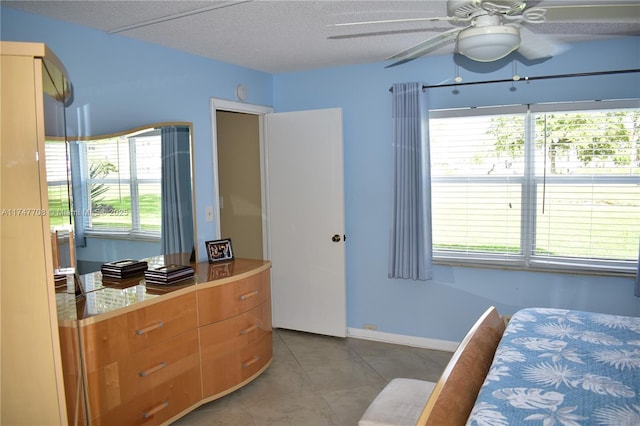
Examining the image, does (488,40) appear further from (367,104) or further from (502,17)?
(367,104)

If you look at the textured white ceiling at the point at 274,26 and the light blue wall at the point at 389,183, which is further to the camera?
the light blue wall at the point at 389,183

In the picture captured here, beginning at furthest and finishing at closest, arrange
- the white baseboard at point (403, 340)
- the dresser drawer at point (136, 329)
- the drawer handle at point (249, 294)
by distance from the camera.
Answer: the white baseboard at point (403, 340) → the drawer handle at point (249, 294) → the dresser drawer at point (136, 329)

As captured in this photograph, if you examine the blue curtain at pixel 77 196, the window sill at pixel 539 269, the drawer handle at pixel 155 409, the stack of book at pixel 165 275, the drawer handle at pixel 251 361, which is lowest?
the drawer handle at pixel 155 409

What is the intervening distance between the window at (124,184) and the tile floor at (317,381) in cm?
124

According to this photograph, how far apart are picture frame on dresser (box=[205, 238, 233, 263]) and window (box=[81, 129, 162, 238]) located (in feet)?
1.29

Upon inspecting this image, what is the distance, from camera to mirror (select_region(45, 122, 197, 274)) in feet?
9.32

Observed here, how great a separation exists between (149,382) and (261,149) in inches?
96.8

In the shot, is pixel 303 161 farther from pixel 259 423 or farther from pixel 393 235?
pixel 259 423

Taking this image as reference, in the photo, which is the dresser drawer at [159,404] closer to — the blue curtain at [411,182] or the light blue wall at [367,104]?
the light blue wall at [367,104]

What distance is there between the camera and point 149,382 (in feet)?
8.61

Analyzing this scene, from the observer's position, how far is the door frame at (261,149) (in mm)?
3846

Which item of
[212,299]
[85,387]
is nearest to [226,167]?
[212,299]

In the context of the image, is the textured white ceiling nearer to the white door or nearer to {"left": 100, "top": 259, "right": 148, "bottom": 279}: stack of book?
the white door

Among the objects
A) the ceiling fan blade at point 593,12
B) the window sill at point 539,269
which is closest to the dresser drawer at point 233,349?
the window sill at point 539,269
